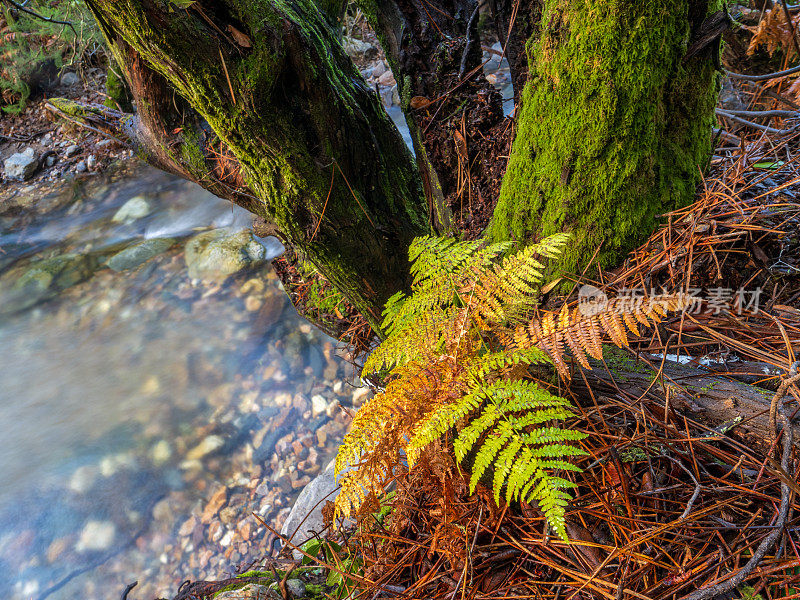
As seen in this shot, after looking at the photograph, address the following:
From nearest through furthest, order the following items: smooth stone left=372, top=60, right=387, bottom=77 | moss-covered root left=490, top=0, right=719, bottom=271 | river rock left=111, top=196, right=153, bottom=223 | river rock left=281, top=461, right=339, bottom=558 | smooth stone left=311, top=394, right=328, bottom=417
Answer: moss-covered root left=490, top=0, right=719, bottom=271
river rock left=281, top=461, right=339, bottom=558
smooth stone left=311, top=394, right=328, bottom=417
river rock left=111, top=196, right=153, bottom=223
smooth stone left=372, top=60, right=387, bottom=77

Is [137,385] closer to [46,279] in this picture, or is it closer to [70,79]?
[46,279]

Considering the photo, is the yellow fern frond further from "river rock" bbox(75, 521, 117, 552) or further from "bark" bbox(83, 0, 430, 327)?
"river rock" bbox(75, 521, 117, 552)

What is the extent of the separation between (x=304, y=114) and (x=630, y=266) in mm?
1466

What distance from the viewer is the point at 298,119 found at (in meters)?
1.98

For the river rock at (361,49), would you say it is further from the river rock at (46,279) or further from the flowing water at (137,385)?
the river rock at (46,279)

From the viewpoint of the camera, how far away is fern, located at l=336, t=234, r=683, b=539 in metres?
1.27

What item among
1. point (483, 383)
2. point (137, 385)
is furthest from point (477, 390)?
point (137, 385)

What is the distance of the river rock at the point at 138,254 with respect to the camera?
253 inches

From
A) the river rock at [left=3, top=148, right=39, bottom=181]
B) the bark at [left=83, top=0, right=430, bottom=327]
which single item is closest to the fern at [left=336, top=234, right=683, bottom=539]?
the bark at [left=83, top=0, right=430, bottom=327]

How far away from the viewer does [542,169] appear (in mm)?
1893

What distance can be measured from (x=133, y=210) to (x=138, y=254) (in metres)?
1.22

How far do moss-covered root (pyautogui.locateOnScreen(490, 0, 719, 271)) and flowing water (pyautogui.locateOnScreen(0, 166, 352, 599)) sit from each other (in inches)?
129

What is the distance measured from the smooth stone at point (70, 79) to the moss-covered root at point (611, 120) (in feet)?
33.7

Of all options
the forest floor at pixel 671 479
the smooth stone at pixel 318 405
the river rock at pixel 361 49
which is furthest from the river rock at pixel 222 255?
the forest floor at pixel 671 479
